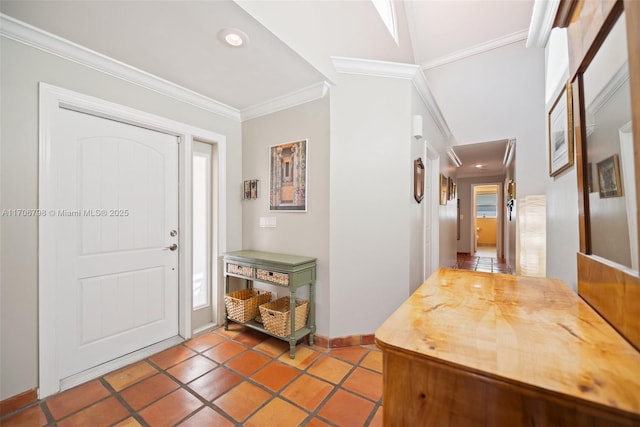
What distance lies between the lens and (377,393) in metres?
1.69

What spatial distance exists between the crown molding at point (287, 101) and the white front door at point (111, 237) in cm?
81

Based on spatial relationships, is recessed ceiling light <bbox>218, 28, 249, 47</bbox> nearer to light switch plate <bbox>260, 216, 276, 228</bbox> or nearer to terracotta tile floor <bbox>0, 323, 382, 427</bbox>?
light switch plate <bbox>260, 216, 276, 228</bbox>

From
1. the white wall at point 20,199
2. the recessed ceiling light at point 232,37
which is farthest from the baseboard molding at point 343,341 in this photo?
the recessed ceiling light at point 232,37

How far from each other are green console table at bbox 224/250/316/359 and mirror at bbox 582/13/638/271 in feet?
5.72

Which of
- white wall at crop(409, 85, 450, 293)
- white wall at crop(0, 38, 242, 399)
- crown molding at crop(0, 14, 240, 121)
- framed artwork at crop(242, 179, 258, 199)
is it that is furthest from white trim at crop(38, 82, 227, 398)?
white wall at crop(409, 85, 450, 293)

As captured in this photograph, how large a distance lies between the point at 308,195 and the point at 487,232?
981cm

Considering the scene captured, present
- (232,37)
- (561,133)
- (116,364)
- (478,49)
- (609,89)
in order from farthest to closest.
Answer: (478,49)
(116,364)
(232,37)
(561,133)
(609,89)

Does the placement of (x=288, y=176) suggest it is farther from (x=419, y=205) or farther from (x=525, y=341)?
(x=525, y=341)

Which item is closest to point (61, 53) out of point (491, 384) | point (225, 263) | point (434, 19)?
point (225, 263)

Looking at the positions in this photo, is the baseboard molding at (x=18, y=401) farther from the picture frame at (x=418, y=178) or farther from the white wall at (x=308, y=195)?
the picture frame at (x=418, y=178)

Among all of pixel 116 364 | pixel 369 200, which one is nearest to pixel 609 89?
pixel 369 200

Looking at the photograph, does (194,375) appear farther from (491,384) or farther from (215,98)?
(215,98)

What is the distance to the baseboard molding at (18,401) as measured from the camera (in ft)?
4.87

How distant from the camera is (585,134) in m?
0.98
